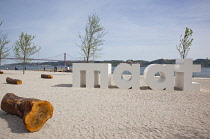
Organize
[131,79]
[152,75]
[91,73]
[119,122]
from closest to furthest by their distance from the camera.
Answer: [119,122]
[152,75]
[131,79]
[91,73]

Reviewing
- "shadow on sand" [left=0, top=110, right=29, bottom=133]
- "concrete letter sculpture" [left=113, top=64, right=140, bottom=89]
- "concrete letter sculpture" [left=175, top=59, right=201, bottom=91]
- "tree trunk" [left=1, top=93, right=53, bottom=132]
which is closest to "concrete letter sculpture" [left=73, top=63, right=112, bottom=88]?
"concrete letter sculpture" [left=113, top=64, right=140, bottom=89]

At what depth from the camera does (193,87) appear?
929 cm

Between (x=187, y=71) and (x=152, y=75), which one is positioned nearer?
(x=187, y=71)

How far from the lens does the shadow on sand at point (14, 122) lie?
3.80 metres

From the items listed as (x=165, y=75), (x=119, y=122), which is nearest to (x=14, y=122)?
(x=119, y=122)

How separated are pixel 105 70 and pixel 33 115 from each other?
20.5 feet

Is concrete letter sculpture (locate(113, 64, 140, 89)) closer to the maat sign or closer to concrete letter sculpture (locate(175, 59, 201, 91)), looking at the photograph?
the maat sign

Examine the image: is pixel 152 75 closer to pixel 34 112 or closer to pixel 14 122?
pixel 34 112

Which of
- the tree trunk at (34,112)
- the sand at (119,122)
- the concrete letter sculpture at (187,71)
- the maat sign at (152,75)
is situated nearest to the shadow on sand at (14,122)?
the sand at (119,122)

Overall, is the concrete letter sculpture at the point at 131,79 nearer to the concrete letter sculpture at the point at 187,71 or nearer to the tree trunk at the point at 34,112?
the concrete letter sculpture at the point at 187,71

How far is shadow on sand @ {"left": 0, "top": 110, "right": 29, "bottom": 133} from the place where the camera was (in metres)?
3.80

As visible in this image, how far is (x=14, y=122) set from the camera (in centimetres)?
427

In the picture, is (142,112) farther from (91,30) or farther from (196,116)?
(91,30)

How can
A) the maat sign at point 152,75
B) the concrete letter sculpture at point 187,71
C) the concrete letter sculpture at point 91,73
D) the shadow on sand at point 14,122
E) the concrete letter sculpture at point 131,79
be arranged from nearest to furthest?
the shadow on sand at point 14,122 < the concrete letter sculpture at point 187,71 < the maat sign at point 152,75 < the concrete letter sculpture at point 131,79 < the concrete letter sculpture at point 91,73
